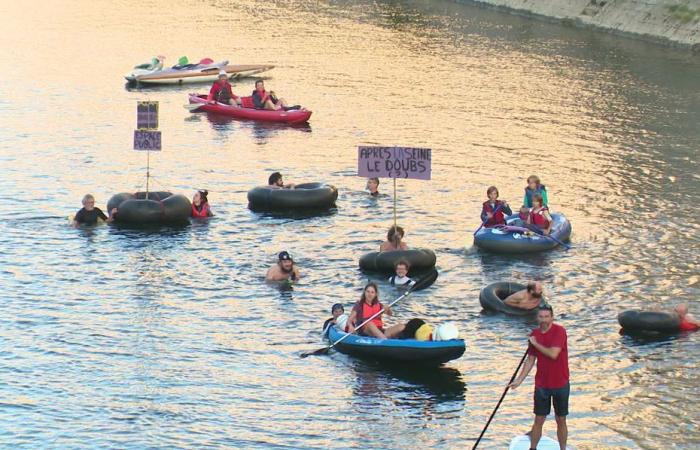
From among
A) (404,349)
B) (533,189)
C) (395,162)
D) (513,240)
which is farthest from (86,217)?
(404,349)

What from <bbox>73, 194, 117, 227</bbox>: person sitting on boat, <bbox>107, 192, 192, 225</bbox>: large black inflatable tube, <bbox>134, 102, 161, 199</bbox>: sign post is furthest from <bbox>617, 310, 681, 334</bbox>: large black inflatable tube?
<bbox>134, 102, 161, 199</bbox>: sign post

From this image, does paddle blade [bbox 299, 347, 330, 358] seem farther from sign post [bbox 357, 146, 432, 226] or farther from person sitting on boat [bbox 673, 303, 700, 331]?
sign post [bbox 357, 146, 432, 226]

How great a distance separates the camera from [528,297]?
3728 cm

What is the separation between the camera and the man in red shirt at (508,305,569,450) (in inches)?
1012

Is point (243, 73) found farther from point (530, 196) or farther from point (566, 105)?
point (530, 196)

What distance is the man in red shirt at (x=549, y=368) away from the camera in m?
25.7

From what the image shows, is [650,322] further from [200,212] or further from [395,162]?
[200,212]

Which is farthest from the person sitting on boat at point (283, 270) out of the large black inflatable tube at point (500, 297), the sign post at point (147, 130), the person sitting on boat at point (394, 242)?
the sign post at point (147, 130)

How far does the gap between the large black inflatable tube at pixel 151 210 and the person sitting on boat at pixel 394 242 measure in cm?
788

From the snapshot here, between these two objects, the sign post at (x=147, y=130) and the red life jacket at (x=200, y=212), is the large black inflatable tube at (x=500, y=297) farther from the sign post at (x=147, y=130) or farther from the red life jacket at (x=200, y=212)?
the sign post at (x=147, y=130)

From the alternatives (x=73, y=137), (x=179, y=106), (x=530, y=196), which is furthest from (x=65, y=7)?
(x=530, y=196)

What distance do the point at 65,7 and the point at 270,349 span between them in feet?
260

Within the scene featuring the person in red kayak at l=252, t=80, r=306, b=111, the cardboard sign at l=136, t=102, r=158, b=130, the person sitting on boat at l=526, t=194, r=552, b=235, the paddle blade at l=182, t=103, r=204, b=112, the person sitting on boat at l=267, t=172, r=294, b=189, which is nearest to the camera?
the person sitting on boat at l=526, t=194, r=552, b=235

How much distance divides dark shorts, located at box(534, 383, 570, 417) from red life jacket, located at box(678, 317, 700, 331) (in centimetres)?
1075
